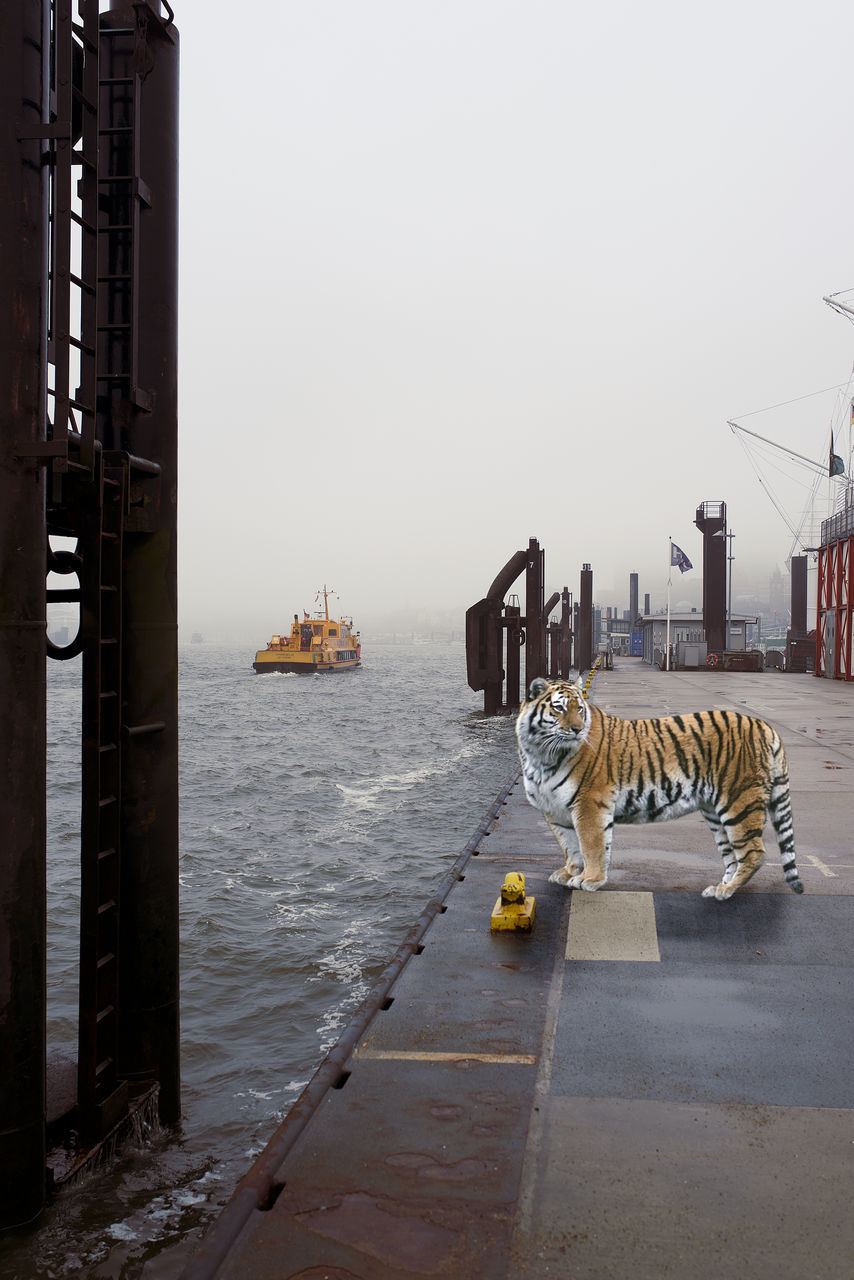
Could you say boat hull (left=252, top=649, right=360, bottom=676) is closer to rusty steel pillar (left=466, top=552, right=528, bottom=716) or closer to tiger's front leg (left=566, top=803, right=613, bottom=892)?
rusty steel pillar (left=466, top=552, right=528, bottom=716)

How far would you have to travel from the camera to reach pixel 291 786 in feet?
79.6

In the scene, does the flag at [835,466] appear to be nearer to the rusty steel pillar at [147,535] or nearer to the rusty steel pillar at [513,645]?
the rusty steel pillar at [513,645]

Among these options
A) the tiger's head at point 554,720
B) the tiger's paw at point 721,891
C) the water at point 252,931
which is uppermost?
the tiger's head at point 554,720

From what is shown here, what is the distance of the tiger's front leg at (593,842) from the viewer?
281 inches

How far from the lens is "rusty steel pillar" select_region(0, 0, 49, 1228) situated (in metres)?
4.10

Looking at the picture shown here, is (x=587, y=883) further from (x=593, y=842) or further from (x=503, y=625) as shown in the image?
(x=503, y=625)

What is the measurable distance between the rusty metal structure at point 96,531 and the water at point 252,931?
46cm

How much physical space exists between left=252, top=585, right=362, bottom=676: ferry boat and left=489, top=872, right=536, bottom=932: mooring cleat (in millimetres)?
85969

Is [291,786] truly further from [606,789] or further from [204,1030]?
[606,789]

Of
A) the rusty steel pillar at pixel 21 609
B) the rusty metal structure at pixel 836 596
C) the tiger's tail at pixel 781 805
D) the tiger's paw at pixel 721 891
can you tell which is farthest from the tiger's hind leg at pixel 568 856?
the rusty metal structure at pixel 836 596

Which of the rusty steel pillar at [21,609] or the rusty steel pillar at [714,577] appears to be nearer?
the rusty steel pillar at [21,609]

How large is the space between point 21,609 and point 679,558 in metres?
54.5

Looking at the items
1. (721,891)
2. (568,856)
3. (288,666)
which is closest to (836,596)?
(721,891)

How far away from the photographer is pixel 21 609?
13.5 ft
